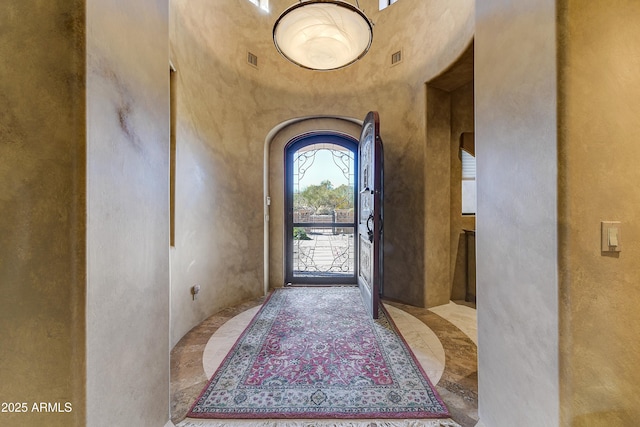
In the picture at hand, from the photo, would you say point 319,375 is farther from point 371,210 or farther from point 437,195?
point 437,195

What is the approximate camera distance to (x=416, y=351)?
2162 millimetres

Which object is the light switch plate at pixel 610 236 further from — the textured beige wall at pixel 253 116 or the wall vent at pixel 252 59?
the wall vent at pixel 252 59

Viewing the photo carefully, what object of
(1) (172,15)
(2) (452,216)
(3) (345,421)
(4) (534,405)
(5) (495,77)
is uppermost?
(1) (172,15)

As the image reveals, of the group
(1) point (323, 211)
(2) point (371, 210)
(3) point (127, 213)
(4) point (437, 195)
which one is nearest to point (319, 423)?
(3) point (127, 213)

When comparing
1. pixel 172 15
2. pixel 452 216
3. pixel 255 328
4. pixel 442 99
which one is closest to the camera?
pixel 172 15

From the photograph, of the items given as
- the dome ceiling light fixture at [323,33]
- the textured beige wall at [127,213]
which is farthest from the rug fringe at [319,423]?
the dome ceiling light fixture at [323,33]

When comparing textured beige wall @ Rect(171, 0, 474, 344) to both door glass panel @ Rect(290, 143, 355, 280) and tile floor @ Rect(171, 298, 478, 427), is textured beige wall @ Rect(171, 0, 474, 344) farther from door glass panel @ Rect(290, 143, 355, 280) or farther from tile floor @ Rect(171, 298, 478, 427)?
door glass panel @ Rect(290, 143, 355, 280)

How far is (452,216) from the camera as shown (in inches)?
133

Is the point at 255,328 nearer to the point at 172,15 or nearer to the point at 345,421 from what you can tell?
the point at 345,421

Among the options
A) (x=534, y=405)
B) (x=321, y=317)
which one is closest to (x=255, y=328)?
(x=321, y=317)

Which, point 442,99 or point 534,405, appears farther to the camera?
point 442,99

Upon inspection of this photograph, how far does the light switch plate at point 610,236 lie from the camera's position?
3.03 feet

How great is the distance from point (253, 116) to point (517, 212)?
315 cm

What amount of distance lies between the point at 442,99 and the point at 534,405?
3.13 metres
